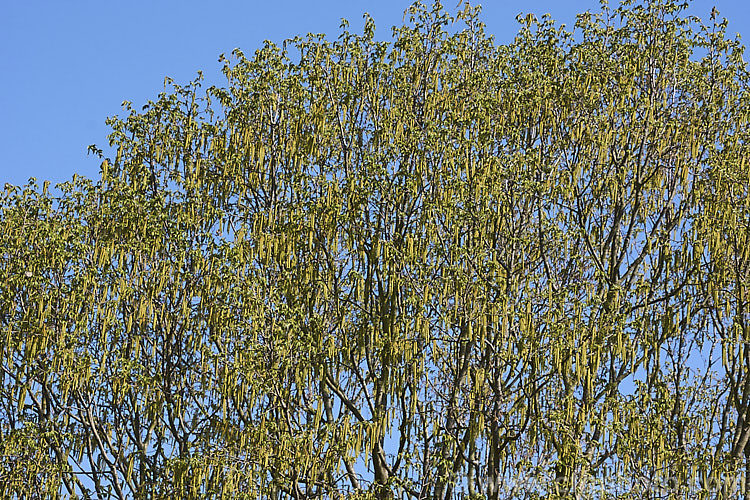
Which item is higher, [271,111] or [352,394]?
[271,111]

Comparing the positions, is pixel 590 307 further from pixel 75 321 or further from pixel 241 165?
pixel 75 321

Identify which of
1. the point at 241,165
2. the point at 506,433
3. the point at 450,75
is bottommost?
the point at 506,433

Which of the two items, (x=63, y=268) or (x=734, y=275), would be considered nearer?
(x=734, y=275)

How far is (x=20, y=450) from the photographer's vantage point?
16.9 meters

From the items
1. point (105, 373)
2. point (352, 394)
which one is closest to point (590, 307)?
point (352, 394)

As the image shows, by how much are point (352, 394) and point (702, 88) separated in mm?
7445

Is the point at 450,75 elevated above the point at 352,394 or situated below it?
above

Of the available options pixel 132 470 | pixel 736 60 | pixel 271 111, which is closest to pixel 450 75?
pixel 271 111

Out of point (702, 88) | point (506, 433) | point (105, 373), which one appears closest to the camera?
point (506, 433)

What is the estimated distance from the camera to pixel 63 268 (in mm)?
17953

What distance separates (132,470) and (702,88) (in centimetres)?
1078

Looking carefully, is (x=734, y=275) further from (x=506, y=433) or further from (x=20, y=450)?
(x=20, y=450)

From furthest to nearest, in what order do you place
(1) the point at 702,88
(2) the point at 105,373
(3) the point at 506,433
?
1. (1) the point at 702,88
2. (2) the point at 105,373
3. (3) the point at 506,433

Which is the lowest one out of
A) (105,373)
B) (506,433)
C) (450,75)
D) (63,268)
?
(506,433)
